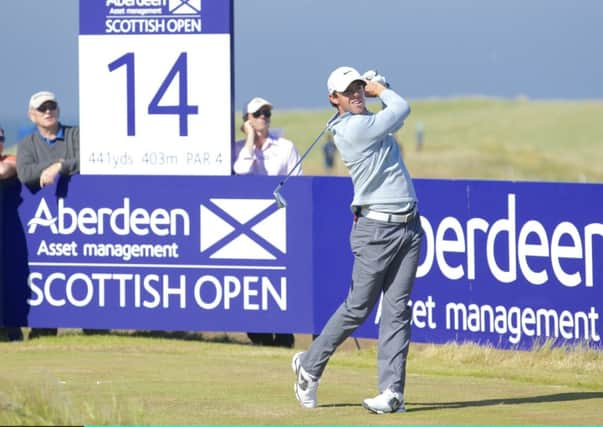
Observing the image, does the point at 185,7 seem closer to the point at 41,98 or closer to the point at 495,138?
the point at 41,98

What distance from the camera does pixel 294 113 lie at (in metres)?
117

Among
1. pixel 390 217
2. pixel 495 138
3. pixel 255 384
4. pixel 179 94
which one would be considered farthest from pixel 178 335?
pixel 495 138

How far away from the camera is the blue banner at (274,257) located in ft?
38.3

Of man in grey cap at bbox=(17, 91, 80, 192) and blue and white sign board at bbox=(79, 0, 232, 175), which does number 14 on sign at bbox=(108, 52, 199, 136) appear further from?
man in grey cap at bbox=(17, 91, 80, 192)

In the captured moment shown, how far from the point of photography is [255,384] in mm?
10188

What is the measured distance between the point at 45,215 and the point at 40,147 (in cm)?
58

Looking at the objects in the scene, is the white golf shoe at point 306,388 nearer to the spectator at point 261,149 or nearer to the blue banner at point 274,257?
the blue banner at point 274,257

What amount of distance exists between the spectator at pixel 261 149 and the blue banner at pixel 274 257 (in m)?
0.55

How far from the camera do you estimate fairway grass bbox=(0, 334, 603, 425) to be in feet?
27.7

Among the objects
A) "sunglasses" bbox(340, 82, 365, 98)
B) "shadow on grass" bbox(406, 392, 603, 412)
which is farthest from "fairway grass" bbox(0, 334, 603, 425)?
"sunglasses" bbox(340, 82, 365, 98)

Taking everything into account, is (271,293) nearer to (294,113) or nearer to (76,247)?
(76,247)

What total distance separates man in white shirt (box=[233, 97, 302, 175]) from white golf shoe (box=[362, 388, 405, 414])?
4582 millimetres

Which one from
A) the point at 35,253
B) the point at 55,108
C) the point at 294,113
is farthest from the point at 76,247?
the point at 294,113

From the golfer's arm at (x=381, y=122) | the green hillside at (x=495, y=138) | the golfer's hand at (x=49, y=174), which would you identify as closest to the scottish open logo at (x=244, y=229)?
the golfer's hand at (x=49, y=174)
